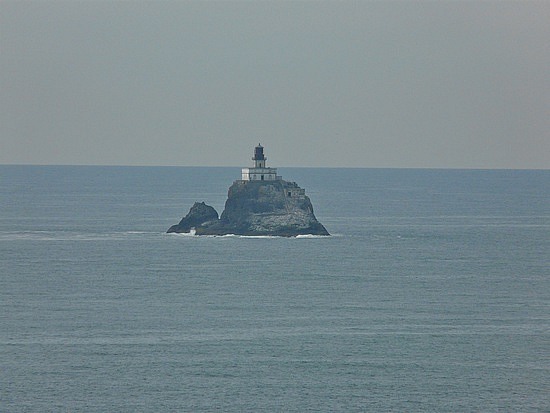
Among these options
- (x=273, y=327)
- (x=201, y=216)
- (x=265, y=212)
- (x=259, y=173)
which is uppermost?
(x=259, y=173)

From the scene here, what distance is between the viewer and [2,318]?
91438 mm

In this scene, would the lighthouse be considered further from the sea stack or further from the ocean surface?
the ocean surface

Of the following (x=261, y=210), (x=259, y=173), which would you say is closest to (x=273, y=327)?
(x=261, y=210)

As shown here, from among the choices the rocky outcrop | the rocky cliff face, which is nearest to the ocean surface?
the rocky cliff face

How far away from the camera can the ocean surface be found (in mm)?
69375

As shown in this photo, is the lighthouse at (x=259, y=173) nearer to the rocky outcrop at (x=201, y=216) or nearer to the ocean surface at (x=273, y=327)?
the rocky outcrop at (x=201, y=216)

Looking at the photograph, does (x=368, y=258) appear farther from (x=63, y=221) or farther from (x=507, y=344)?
(x=63, y=221)

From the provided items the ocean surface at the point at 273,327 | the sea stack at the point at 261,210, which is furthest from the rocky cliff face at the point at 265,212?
the ocean surface at the point at 273,327

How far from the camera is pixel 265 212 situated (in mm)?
152125

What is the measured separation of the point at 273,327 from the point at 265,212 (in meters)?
64.1

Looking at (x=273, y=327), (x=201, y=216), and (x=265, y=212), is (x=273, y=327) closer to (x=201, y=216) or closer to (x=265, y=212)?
(x=265, y=212)

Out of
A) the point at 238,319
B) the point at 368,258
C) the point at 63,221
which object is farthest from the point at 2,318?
the point at 63,221

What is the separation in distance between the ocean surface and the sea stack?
458 centimetres

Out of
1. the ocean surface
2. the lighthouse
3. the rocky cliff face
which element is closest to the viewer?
the ocean surface
